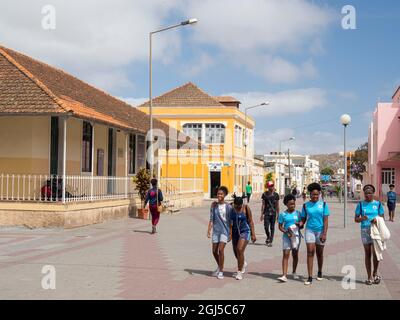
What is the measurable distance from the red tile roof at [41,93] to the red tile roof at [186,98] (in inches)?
883

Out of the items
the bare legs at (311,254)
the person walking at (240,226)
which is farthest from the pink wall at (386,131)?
the person walking at (240,226)

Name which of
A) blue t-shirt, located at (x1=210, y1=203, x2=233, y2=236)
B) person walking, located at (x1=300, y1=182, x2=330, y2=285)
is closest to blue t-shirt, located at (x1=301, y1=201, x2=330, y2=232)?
person walking, located at (x1=300, y1=182, x2=330, y2=285)

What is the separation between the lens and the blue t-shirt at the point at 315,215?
8906 mm

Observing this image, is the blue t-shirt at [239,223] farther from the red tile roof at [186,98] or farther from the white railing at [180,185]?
the red tile roof at [186,98]

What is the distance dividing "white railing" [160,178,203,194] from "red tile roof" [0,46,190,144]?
452 cm

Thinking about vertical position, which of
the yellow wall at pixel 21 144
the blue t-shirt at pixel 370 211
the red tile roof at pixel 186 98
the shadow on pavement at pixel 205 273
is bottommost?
the shadow on pavement at pixel 205 273

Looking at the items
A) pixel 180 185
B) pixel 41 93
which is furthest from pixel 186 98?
pixel 41 93

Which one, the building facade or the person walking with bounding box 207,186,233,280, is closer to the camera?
the person walking with bounding box 207,186,233,280

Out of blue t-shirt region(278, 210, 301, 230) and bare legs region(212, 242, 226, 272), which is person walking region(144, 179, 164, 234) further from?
blue t-shirt region(278, 210, 301, 230)

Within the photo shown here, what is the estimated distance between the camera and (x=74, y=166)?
2034 cm

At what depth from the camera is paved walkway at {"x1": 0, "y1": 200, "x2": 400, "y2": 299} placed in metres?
7.96

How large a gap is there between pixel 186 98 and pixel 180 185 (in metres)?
18.0

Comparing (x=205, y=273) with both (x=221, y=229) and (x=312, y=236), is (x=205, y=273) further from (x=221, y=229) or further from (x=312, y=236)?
(x=312, y=236)
